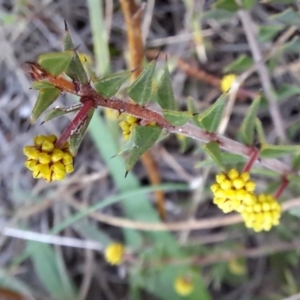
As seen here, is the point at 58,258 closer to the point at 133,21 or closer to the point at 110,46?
the point at 110,46

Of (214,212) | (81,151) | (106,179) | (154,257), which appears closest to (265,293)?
(214,212)

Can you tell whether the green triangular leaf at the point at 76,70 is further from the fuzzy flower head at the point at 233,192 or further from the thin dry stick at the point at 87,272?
the thin dry stick at the point at 87,272

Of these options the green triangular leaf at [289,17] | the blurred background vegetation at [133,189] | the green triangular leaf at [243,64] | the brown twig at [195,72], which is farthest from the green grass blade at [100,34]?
the green triangular leaf at [289,17]

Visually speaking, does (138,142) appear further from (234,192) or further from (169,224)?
(169,224)

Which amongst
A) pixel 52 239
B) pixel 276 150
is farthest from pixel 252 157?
pixel 52 239

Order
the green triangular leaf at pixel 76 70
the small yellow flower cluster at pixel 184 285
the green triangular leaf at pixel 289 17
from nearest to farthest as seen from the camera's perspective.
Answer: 1. the green triangular leaf at pixel 76 70
2. the green triangular leaf at pixel 289 17
3. the small yellow flower cluster at pixel 184 285

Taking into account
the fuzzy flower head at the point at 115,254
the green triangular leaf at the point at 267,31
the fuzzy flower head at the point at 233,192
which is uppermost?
the green triangular leaf at the point at 267,31
